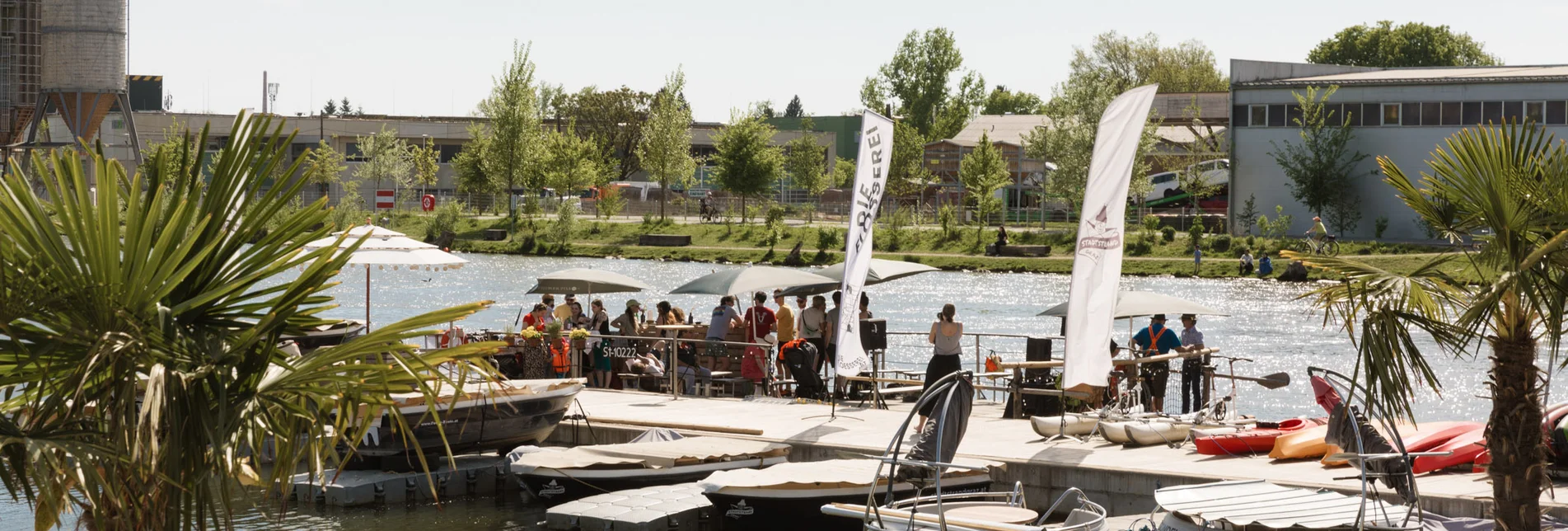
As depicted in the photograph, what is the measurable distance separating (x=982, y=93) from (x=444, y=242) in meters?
51.6

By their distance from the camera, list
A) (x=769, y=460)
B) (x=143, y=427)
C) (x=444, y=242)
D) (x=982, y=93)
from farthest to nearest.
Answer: (x=982, y=93)
(x=444, y=242)
(x=769, y=460)
(x=143, y=427)

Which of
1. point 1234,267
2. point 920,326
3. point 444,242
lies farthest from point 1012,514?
point 444,242

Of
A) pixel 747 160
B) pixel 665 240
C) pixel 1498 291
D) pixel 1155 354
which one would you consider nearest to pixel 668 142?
pixel 747 160

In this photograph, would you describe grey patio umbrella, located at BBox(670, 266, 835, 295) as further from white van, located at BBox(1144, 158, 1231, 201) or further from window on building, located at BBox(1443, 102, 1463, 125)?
white van, located at BBox(1144, 158, 1231, 201)

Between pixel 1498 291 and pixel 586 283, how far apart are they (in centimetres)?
1678

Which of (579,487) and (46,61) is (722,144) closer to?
(46,61)

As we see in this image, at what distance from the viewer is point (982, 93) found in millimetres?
123062

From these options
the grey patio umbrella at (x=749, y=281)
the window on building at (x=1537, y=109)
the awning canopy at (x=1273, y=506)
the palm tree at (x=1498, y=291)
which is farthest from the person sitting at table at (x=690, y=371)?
the window on building at (x=1537, y=109)

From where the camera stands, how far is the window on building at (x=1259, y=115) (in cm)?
7456

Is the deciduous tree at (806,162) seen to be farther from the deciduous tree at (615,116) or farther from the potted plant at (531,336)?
the potted plant at (531,336)

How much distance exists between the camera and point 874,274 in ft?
76.1

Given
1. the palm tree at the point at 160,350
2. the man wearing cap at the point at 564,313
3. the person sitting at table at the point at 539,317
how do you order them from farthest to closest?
the person sitting at table at the point at 539,317, the man wearing cap at the point at 564,313, the palm tree at the point at 160,350

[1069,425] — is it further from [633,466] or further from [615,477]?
[615,477]

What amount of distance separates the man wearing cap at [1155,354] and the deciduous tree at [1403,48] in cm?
10653
